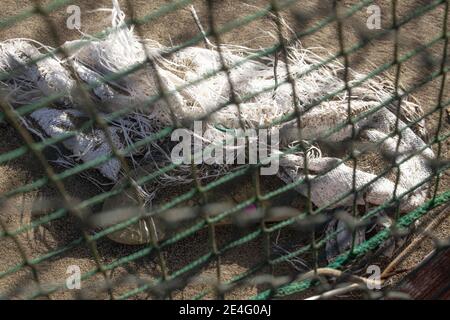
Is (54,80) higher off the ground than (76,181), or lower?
higher

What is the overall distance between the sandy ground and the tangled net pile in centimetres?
7

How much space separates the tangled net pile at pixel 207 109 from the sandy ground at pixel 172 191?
74mm

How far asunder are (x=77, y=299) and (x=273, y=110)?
2.32 ft

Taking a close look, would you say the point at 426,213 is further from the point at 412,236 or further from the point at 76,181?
the point at 76,181

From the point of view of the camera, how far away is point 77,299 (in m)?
1.73

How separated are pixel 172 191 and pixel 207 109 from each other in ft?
0.78

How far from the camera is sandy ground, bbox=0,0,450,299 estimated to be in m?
1.82

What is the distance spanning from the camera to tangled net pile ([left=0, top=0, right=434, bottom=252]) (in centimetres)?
189

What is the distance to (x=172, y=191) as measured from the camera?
6.40 ft

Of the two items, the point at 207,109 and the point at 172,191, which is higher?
the point at 207,109

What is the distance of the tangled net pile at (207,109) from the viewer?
6.22 feet
